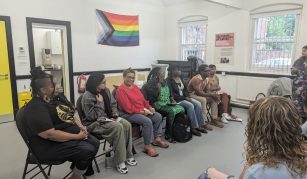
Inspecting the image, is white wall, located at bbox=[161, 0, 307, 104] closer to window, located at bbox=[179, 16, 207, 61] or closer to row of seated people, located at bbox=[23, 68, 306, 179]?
window, located at bbox=[179, 16, 207, 61]

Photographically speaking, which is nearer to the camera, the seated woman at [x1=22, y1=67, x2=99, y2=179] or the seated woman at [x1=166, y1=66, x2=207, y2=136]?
the seated woman at [x1=22, y1=67, x2=99, y2=179]

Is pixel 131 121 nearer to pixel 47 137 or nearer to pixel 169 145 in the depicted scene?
pixel 169 145

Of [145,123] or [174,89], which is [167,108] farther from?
[145,123]

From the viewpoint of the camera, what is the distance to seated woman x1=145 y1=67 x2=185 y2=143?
354cm

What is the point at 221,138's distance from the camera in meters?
3.71

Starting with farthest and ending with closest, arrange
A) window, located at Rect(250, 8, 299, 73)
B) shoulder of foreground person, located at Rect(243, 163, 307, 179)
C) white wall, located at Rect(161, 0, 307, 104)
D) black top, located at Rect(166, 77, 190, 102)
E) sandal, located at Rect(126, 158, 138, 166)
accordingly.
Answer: white wall, located at Rect(161, 0, 307, 104)
window, located at Rect(250, 8, 299, 73)
black top, located at Rect(166, 77, 190, 102)
sandal, located at Rect(126, 158, 138, 166)
shoulder of foreground person, located at Rect(243, 163, 307, 179)

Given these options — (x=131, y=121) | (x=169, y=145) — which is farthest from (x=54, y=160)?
(x=169, y=145)

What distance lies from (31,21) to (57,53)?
192 cm

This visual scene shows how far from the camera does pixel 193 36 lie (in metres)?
6.56

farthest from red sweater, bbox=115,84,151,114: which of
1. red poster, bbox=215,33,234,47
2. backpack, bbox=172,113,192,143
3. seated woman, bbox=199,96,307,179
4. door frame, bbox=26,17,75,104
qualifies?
red poster, bbox=215,33,234,47

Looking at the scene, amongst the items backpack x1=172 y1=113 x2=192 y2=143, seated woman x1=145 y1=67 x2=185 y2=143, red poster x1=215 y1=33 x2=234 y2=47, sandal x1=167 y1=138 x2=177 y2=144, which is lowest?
sandal x1=167 y1=138 x2=177 y2=144

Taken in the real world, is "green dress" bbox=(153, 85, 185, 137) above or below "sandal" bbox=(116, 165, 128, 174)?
above

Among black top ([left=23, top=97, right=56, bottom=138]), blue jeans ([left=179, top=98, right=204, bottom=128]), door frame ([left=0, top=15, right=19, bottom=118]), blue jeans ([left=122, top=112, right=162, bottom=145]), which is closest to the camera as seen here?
black top ([left=23, top=97, right=56, bottom=138])

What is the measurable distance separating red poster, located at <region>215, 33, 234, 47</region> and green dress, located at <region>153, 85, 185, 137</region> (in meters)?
2.72
